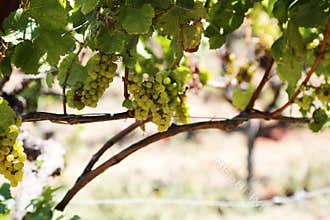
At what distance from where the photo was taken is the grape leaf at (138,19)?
3.67ft

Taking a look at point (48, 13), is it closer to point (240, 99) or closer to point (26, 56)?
point (26, 56)

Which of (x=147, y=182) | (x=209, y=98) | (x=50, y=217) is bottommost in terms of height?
(x=50, y=217)

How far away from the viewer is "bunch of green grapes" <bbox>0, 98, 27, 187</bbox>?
994 mm

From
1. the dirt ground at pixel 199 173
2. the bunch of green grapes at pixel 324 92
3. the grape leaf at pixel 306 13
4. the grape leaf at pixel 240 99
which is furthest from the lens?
the dirt ground at pixel 199 173

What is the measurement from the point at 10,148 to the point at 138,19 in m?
0.31

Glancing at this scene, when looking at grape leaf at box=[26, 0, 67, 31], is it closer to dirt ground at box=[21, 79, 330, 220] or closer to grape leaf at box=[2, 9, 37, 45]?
grape leaf at box=[2, 9, 37, 45]

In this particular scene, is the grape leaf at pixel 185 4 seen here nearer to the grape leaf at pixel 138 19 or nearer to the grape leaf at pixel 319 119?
the grape leaf at pixel 138 19

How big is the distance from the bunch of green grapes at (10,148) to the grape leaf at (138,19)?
0.26 metres

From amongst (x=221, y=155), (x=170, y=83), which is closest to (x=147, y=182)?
(x=221, y=155)

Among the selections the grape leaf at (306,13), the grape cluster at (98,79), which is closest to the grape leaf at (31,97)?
the grape cluster at (98,79)

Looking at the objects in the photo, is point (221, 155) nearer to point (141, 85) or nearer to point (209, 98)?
point (209, 98)

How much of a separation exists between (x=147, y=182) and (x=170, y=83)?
19.5 ft

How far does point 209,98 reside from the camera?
1097 centimetres

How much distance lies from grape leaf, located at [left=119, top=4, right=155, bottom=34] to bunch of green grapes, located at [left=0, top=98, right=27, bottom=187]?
10.3 inches
